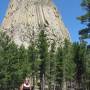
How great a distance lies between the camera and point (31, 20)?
175m

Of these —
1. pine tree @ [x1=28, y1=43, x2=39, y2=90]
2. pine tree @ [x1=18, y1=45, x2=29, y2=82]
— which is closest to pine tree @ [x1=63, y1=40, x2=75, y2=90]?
pine tree @ [x1=28, y1=43, x2=39, y2=90]

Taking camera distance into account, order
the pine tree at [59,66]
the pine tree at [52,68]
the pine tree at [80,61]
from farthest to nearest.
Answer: the pine tree at [80,61]
the pine tree at [59,66]
the pine tree at [52,68]

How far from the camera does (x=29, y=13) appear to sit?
588 ft

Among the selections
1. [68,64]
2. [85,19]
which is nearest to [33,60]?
[68,64]

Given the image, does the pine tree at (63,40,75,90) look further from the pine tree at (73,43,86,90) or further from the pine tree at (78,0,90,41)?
the pine tree at (78,0,90,41)

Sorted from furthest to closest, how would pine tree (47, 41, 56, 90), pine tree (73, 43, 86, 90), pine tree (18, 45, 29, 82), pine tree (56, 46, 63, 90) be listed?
pine tree (73, 43, 86, 90), pine tree (56, 46, 63, 90), pine tree (47, 41, 56, 90), pine tree (18, 45, 29, 82)

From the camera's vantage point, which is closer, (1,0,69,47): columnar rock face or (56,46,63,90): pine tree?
(56,46,63,90): pine tree

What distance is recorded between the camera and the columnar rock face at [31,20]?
164875mm

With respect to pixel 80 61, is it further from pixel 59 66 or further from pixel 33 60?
pixel 33 60

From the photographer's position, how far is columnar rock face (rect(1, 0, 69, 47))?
541ft

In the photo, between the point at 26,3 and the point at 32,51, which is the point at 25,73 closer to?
the point at 32,51

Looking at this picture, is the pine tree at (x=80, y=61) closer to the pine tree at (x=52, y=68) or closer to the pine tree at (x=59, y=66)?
the pine tree at (x=59, y=66)

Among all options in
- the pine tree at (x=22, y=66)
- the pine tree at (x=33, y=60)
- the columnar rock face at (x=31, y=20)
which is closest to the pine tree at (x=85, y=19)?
the pine tree at (x=22, y=66)

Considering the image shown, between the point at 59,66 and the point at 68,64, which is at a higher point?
the point at 68,64
